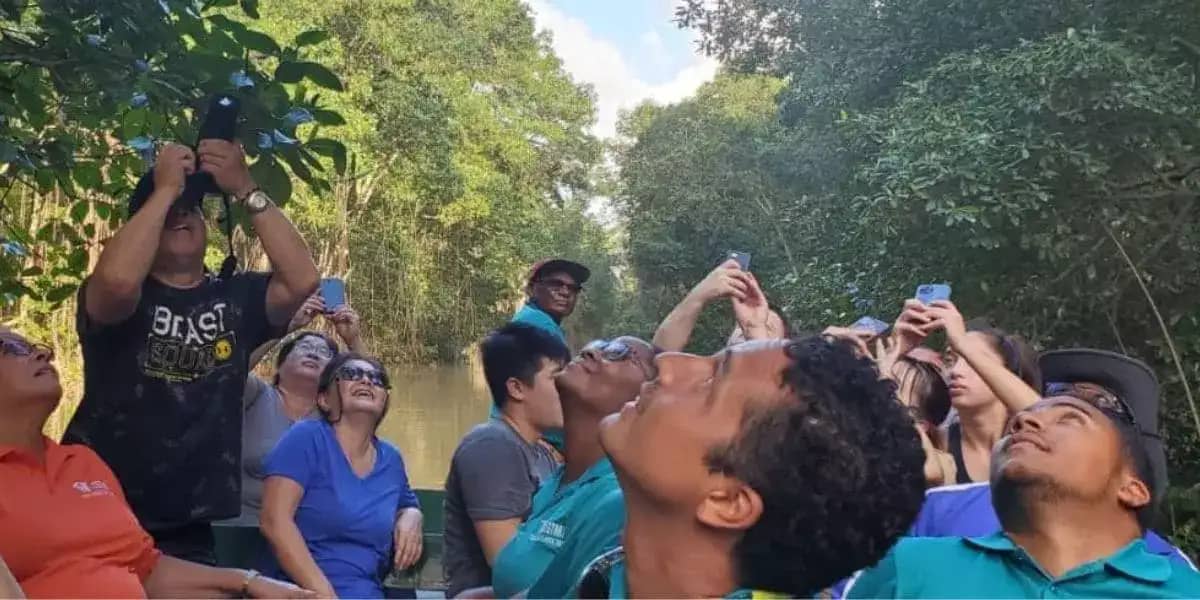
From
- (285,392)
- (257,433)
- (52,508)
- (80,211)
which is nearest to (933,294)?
(52,508)

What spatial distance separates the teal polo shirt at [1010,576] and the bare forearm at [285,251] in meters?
1.43

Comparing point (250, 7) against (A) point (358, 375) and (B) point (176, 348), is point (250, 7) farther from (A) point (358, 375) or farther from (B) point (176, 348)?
(A) point (358, 375)

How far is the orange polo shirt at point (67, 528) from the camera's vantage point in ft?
6.47

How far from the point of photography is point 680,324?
2.63m

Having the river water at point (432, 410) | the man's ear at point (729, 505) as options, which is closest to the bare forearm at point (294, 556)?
the man's ear at point (729, 505)

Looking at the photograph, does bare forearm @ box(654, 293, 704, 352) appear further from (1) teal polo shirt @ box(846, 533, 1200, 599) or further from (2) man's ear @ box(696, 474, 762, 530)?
(2) man's ear @ box(696, 474, 762, 530)

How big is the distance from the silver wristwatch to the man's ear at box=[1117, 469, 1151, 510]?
181 cm

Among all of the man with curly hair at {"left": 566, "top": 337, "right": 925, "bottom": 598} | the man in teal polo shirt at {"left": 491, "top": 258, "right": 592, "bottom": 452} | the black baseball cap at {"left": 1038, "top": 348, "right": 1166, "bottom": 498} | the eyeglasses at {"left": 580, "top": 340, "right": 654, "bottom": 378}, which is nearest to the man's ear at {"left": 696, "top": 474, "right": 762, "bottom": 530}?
the man with curly hair at {"left": 566, "top": 337, "right": 925, "bottom": 598}

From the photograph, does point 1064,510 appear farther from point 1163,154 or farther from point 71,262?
point 1163,154

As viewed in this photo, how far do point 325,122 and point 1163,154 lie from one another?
203 inches

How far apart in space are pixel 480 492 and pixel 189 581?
64 centimetres

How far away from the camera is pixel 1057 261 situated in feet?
21.7

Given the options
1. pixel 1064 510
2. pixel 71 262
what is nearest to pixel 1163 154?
pixel 1064 510

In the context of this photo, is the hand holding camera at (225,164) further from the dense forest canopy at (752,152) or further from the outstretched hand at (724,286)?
the outstretched hand at (724,286)
